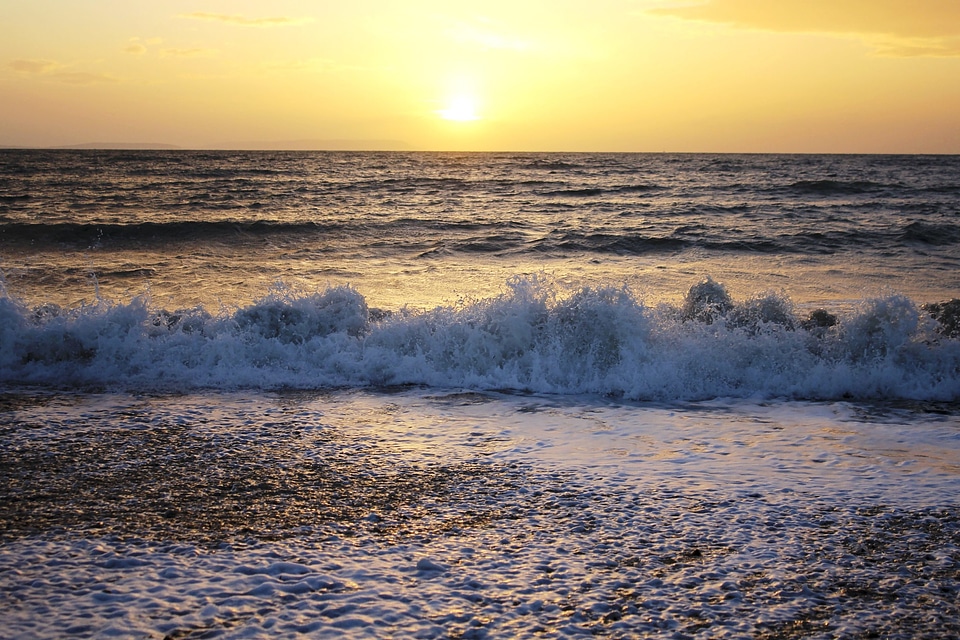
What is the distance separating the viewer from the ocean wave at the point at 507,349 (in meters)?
7.05

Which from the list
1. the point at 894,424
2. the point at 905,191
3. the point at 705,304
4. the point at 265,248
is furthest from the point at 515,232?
the point at 905,191

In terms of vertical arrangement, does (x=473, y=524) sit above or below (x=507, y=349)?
below

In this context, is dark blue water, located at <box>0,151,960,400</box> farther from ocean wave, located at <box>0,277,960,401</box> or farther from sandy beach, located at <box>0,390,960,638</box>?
sandy beach, located at <box>0,390,960,638</box>

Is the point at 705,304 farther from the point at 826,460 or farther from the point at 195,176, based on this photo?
the point at 195,176

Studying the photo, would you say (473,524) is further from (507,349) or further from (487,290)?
(487,290)

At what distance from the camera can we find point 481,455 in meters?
4.96

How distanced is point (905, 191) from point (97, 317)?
3185 centimetres

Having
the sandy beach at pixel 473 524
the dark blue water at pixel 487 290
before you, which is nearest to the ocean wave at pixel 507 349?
the dark blue water at pixel 487 290

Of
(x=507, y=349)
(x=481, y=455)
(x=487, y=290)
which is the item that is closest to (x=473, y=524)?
(x=481, y=455)

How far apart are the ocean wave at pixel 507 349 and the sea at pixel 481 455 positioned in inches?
1.3

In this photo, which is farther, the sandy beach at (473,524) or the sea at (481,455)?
the sea at (481,455)

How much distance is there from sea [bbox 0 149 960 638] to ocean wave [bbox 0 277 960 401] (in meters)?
0.03

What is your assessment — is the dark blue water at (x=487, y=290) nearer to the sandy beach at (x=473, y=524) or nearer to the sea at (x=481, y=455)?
the sea at (x=481, y=455)

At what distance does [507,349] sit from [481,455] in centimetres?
290
